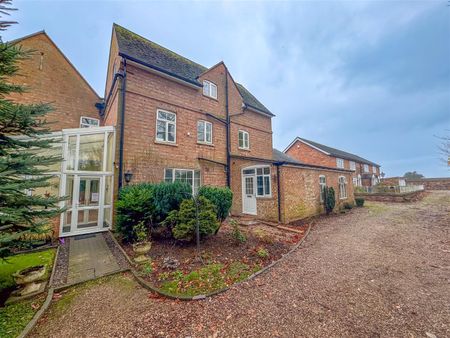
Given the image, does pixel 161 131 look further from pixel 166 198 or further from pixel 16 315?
pixel 16 315

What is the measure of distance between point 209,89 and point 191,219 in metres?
9.71

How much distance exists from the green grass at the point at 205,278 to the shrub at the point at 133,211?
2674 millimetres

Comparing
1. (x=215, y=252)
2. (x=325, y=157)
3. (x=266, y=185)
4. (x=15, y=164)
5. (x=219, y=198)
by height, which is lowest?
(x=215, y=252)

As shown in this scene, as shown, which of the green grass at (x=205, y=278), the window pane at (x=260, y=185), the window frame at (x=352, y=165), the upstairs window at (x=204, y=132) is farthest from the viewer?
the window frame at (x=352, y=165)

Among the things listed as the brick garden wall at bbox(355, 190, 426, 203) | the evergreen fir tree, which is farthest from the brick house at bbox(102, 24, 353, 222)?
the brick garden wall at bbox(355, 190, 426, 203)

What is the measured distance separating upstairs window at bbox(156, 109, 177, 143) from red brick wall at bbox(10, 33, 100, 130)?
660cm

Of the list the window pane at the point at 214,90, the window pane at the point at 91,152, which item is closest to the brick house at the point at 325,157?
the window pane at the point at 214,90

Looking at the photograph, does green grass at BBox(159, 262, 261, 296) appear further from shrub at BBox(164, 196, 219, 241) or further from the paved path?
the paved path

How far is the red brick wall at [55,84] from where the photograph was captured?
11.1 m

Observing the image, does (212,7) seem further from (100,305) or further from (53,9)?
(100,305)

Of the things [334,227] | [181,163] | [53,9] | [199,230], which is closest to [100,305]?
[199,230]

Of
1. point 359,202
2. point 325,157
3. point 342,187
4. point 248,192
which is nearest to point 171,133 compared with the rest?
point 248,192

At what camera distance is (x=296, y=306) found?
3.36m

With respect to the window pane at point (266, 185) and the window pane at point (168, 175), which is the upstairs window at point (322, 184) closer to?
the window pane at point (266, 185)
